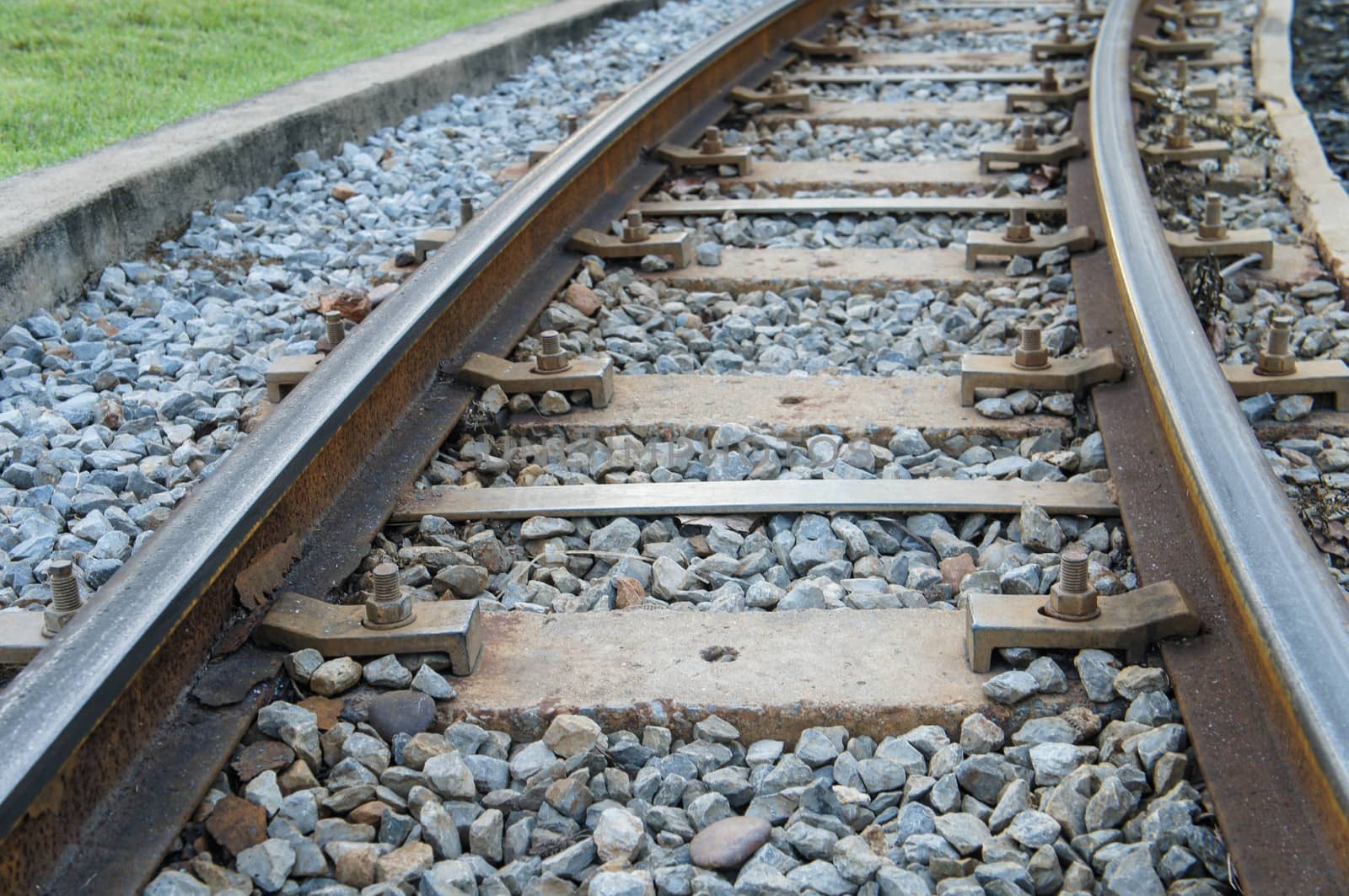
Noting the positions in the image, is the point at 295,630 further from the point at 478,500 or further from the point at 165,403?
the point at 165,403

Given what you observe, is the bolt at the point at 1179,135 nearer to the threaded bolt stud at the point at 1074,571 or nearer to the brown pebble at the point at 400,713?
the threaded bolt stud at the point at 1074,571

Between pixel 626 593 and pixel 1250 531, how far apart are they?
955 millimetres

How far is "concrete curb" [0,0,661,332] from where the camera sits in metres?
3.81

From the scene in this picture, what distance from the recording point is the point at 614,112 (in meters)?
5.05

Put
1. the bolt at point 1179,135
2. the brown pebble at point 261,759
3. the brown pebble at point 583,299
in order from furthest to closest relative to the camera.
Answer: the bolt at point 1179,135
the brown pebble at point 583,299
the brown pebble at point 261,759

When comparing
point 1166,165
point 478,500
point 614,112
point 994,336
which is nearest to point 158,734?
point 478,500

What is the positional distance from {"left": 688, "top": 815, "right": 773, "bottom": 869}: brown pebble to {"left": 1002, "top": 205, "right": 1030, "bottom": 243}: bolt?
2.59 meters

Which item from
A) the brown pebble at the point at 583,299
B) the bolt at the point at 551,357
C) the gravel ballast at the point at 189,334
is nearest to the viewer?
the gravel ballast at the point at 189,334

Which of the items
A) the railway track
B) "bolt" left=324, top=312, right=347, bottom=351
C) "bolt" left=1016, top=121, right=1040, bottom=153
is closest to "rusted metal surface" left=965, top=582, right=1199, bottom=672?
the railway track

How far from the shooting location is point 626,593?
2398mm

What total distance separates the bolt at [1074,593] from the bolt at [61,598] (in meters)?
1.39

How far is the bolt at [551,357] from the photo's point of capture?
3.11m

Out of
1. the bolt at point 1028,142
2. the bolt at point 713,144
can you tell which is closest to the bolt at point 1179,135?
the bolt at point 1028,142

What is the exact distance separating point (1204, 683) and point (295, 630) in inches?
49.7
